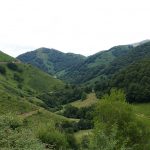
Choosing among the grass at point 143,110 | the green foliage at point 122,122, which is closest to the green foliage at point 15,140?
the green foliage at point 122,122

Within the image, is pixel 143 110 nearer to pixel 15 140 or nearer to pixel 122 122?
pixel 122 122

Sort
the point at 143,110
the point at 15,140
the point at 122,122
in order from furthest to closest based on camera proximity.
Answer: the point at 143,110 < the point at 122,122 < the point at 15,140

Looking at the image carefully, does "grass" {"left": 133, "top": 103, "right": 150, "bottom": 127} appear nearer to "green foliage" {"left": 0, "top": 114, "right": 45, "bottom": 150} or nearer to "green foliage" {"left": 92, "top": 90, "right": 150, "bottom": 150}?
"green foliage" {"left": 92, "top": 90, "right": 150, "bottom": 150}

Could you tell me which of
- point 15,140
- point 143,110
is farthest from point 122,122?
point 143,110

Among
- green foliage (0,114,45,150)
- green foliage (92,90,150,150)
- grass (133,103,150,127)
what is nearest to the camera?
green foliage (0,114,45,150)

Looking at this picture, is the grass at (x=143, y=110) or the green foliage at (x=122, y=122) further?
the grass at (x=143, y=110)

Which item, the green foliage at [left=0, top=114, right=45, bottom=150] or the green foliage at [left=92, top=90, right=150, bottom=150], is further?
the green foliage at [left=92, top=90, right=150, bottom=150]

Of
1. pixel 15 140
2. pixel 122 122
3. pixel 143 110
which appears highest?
pixel 15 140

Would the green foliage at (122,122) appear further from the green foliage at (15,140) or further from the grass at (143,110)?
the grass at (143,110)

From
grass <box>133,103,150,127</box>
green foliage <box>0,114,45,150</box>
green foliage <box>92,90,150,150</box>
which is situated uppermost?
green foliage <box>0,114,45,150</box>

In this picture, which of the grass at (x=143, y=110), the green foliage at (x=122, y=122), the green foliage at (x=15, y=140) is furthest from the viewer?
the grass at (x=143, y=110)

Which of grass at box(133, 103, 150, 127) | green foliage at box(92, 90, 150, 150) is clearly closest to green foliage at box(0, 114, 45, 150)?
green foliage at box(92, 90, 150, 150)

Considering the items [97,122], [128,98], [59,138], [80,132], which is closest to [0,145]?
[97,122]

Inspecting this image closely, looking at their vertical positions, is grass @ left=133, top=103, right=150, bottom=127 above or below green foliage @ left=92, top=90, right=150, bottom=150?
below
